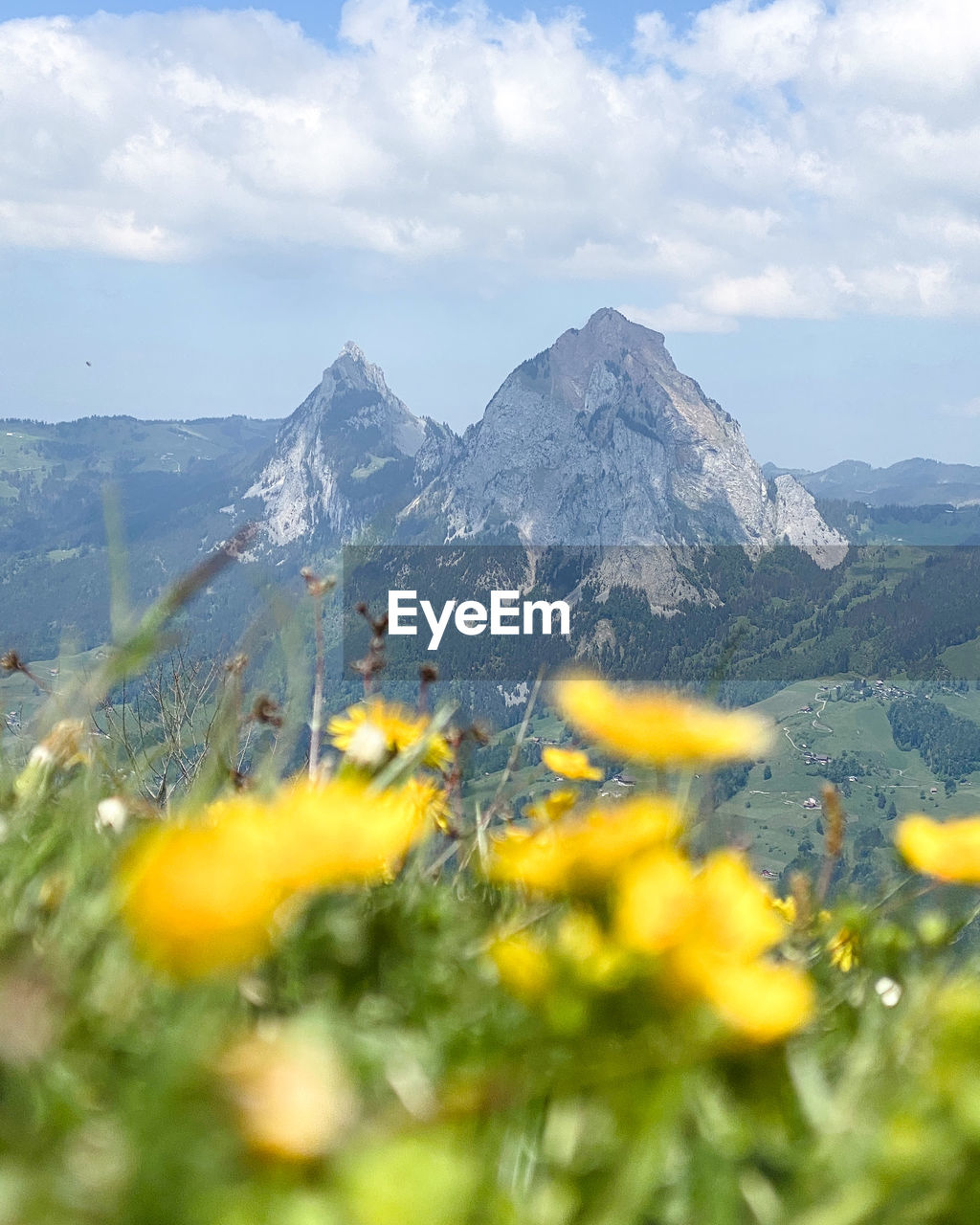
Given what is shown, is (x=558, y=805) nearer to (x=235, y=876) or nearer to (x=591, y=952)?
(x=591, y=952)

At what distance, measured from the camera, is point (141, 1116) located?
0.73 meters

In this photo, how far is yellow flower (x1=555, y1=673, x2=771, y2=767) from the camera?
108 cm

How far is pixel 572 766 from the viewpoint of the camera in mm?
1846

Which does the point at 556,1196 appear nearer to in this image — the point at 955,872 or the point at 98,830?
the point at 955,872

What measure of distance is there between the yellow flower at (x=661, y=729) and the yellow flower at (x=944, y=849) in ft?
0.79

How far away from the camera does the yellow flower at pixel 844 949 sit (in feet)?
6.12

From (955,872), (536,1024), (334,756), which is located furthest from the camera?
(334,756)

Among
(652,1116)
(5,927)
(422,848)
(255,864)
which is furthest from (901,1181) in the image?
(422,848)

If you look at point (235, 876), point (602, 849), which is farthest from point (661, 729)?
point (235, 876)

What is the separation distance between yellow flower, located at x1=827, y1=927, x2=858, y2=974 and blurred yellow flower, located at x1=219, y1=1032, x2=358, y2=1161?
1.45 m

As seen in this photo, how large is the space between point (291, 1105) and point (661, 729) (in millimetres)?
643

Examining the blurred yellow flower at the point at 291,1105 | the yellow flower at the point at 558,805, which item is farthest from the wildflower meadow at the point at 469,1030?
the yellow flower at the point at 558,805

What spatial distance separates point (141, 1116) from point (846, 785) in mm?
196773

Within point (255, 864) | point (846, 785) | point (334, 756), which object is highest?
point (255, 864)
